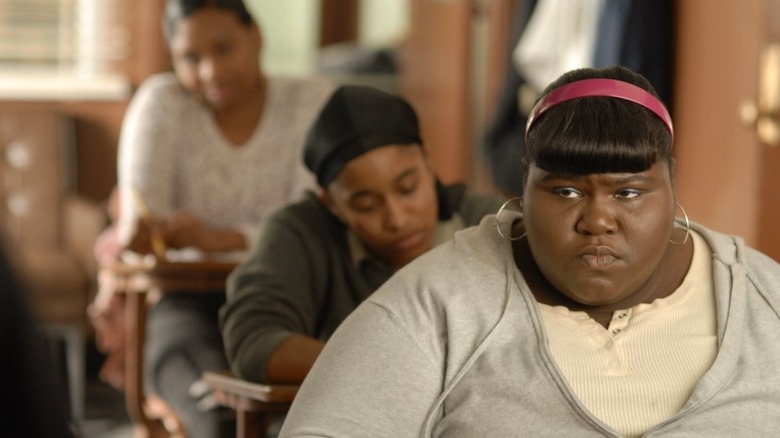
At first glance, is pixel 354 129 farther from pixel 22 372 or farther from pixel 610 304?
pixel 22 372

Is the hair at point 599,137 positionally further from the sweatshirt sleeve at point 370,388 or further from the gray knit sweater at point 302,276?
the gray knit sweater at point 302,276

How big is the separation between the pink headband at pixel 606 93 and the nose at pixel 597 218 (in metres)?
0.13

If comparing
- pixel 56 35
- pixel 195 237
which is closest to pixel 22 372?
pixel 195 237

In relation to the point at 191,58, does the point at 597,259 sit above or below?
above

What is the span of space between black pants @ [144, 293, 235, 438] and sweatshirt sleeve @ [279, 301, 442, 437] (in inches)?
46.4

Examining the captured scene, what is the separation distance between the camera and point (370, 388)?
161 cm

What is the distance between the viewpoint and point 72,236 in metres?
5.34

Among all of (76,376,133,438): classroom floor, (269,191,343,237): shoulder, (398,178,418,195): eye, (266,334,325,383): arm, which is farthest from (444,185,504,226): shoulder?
(76,376,133,438): classroom floor

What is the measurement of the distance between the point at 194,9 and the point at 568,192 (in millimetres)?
1974

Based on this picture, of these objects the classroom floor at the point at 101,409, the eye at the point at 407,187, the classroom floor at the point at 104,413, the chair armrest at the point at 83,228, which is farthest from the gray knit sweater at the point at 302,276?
the chair armrest at the point at 83,228

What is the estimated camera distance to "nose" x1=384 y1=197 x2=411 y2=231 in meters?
2.29

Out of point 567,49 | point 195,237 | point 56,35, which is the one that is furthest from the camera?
point 56,35

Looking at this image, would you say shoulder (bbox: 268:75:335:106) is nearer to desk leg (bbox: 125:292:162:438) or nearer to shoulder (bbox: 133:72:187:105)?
shoulder (bbox: 133:72:187:105)

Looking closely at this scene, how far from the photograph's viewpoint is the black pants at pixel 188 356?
2795mm
